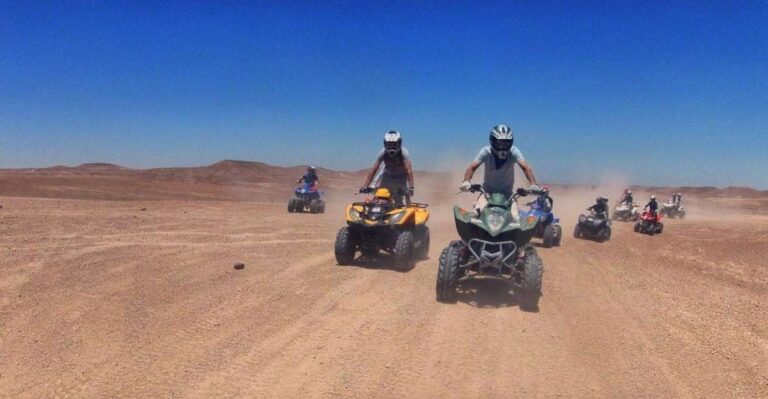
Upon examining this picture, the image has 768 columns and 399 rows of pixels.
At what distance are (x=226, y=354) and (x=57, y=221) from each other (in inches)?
437

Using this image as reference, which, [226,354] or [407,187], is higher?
[407,187]

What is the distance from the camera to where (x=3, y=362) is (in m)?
4.79

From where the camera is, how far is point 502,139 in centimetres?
805

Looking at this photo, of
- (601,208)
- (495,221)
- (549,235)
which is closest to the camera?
(495,221)

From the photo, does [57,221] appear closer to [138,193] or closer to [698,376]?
[698,376]

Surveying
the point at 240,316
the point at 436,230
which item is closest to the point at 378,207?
the point at 240,316

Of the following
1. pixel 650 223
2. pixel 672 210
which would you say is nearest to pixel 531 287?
pixel 650 223

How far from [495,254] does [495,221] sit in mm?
483

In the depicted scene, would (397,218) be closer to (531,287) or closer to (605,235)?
(531,287)

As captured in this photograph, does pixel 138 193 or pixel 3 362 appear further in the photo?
pixel 138 193

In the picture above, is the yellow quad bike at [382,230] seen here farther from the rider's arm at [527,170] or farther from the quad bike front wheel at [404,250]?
the rider's arm at [527,170]

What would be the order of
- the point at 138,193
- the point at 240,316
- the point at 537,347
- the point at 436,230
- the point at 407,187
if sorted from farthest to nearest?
the point at 138,193 → the point at 436,230 → the point at 407,187 → the point at 240,316 → the point at 537,347

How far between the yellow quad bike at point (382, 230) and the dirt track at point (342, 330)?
17.2 inches

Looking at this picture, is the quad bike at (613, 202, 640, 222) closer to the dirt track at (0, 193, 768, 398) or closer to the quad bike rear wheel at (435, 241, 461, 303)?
the dirt track at (0, 193, 768, 398)
